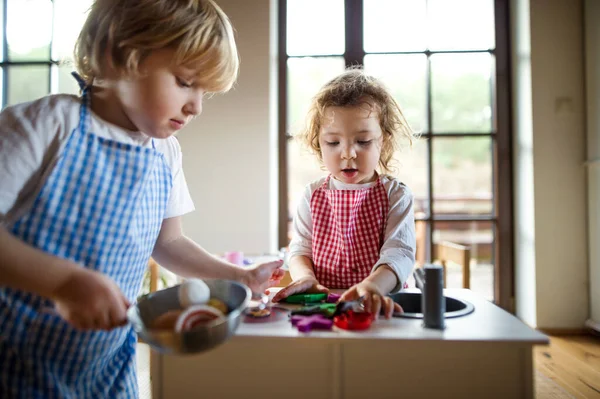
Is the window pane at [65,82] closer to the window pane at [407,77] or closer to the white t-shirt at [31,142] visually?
the window pane at [407,77]

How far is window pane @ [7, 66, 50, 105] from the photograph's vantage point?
2711 mm

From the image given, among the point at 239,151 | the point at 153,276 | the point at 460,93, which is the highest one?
the point at 460,93

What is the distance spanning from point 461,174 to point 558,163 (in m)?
0.49

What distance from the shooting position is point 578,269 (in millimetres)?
2266

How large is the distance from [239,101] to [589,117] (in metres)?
1.86

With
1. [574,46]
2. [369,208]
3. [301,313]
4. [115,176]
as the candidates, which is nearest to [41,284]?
[115,176]

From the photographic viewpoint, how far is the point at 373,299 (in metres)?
0.71

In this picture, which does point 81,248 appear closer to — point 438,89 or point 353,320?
point 353,320

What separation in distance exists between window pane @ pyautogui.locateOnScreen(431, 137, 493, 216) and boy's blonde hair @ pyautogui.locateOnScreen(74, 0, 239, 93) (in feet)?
6.75

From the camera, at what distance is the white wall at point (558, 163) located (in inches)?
89.2

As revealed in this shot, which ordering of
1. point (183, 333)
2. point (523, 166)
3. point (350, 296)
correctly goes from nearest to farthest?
point (183, 333) → point (350, 296) → point (523, 166)

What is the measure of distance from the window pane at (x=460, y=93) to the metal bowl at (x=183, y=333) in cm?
225

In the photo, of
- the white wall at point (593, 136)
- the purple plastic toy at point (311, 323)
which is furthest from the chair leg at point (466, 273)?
the purple plastic toy at point (311, 323)

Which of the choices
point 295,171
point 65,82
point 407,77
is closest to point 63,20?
point 65,82
